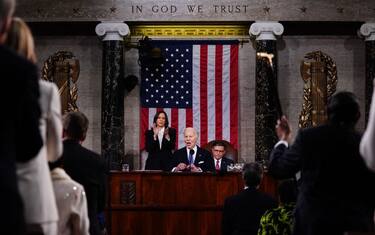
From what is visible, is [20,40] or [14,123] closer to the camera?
[14,123]

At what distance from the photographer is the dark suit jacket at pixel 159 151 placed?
46.5ft

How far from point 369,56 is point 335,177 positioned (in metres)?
11.1

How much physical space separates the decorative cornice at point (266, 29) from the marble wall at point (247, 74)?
2.55ft

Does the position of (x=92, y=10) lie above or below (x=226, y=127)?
above

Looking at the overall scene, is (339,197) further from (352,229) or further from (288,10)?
(288,10)

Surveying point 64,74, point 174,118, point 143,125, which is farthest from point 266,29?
point 64,74

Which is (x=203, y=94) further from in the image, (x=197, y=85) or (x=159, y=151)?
(x=159, y=151)

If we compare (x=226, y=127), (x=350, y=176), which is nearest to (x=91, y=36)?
(x=226, y=127)

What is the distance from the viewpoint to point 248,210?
774 centimetres

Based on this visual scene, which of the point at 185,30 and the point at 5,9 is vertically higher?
the point at 185,30

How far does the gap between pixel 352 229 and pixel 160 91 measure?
11171 mm

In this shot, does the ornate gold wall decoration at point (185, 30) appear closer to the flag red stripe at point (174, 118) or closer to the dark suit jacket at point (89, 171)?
the flag red stripe at point (174, 118)

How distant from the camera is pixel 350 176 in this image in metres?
5.09

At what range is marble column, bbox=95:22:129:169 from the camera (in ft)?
50.9
